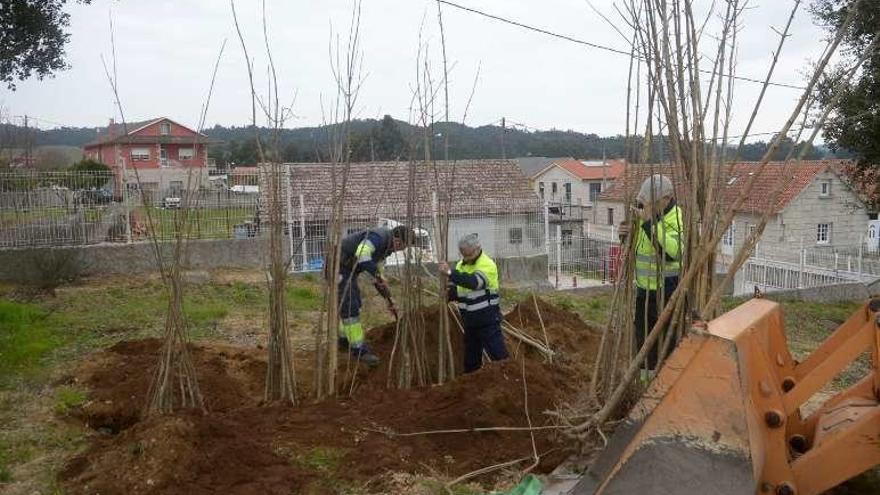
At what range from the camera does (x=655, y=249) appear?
13.1 feet

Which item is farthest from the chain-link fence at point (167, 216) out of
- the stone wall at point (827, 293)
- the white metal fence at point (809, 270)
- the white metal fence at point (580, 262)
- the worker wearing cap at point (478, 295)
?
the white metal fence at point (809, 270)

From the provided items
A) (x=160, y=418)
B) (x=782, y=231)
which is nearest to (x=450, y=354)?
(x=160, y=418)

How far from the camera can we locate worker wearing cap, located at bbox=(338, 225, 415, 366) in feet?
20.8

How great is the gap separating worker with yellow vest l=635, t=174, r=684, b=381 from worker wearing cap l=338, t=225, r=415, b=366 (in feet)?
6.85

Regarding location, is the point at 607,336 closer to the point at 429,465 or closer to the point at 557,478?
the point at 557,478

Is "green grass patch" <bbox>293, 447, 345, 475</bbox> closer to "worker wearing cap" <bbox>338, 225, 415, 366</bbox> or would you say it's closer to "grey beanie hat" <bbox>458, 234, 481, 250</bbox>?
"worker wearing cap" <bbox>338, 225, 415, 366</bbox>

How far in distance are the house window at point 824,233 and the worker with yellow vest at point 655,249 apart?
25988mm

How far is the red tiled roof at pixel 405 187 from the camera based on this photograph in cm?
1319

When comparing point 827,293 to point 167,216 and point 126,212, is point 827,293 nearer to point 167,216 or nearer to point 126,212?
point 167,216

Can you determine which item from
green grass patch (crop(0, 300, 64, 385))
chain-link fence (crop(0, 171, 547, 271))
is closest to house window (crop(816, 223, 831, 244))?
chain-link fence (crop(0, 171, 547, 271))

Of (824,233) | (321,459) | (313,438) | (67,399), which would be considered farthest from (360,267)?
(824,233)

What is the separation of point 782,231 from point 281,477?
24.5 metres

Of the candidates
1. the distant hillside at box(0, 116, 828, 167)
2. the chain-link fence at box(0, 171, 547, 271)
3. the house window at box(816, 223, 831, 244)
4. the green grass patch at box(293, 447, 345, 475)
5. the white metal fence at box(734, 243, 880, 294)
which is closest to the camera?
the green grass patch at box(293, 447, 345, 475)

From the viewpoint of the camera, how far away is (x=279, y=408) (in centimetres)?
520
